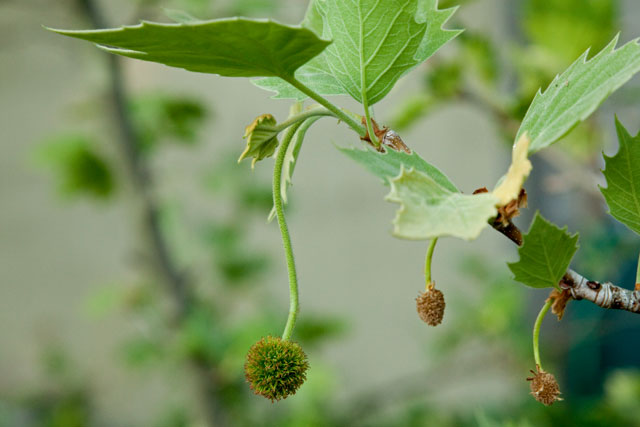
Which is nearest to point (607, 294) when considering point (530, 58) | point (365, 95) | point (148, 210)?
point (365, 95)

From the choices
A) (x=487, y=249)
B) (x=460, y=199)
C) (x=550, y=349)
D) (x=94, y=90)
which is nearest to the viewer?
(x=460, y=199)

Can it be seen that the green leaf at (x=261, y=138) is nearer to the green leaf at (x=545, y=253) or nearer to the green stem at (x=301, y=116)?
the green stem at (x=301, y=116)

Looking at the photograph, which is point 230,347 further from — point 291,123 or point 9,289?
point 9,289

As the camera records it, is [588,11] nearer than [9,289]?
Yes

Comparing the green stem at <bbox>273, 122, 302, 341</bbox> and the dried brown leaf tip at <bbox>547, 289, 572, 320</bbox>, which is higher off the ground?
the green stem at <bbox>273, 122, 302, 341</bbox>

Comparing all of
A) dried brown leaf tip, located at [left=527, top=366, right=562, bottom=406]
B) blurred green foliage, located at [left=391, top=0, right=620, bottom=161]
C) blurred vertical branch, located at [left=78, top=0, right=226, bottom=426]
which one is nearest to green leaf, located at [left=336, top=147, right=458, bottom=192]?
dried brown leaf tip, located at [left=527, top=366, right=562, bottom=406]

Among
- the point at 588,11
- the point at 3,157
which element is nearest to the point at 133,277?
the point at 3,157

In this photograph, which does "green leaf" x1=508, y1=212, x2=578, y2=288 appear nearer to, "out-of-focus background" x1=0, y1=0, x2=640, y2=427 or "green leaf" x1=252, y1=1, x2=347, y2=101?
"green leaf" x1=252, y1=1, x2=347, y2=101
